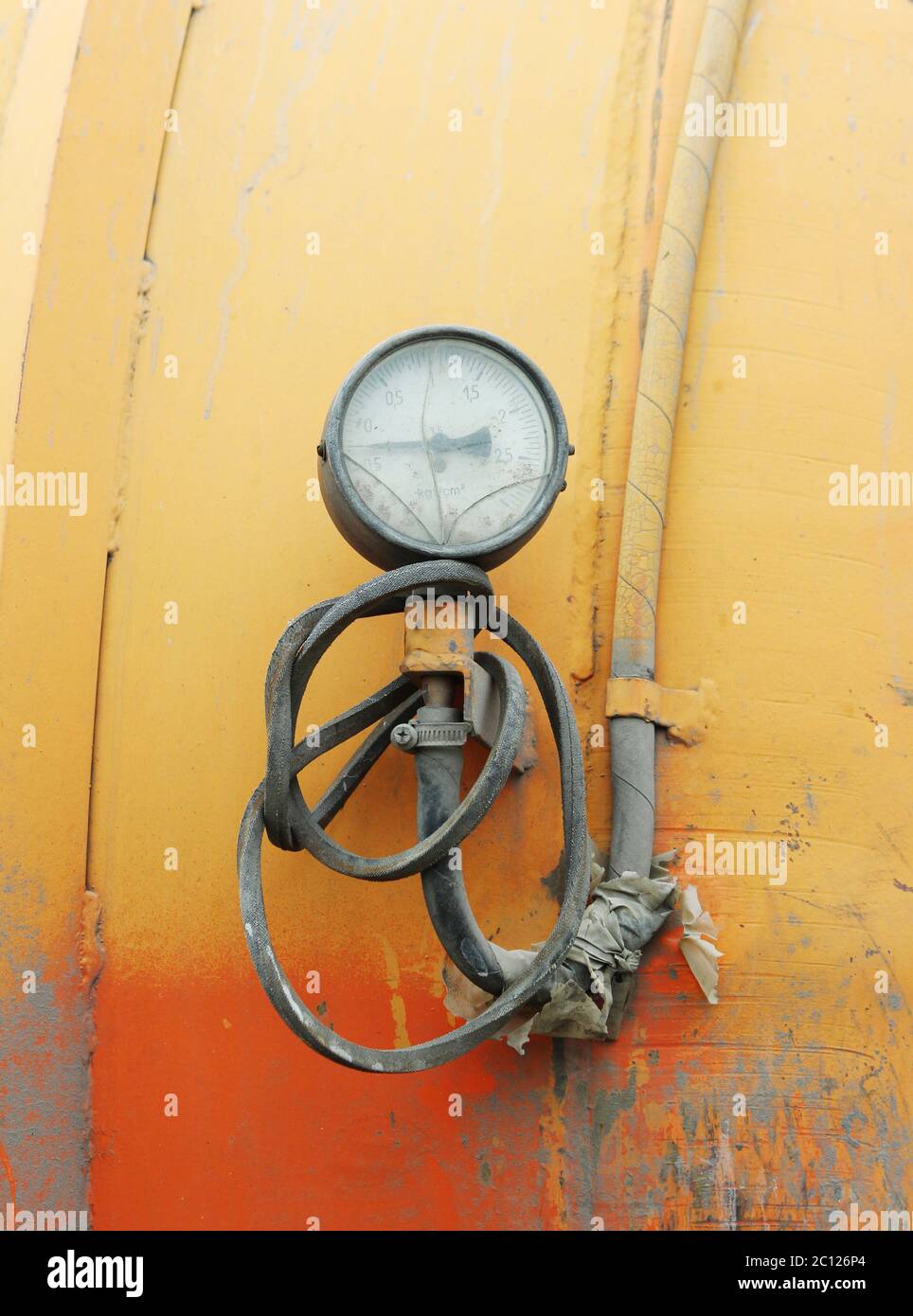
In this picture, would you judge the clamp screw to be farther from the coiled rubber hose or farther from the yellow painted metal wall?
the yellow painted metal wall

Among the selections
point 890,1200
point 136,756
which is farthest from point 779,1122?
point 136,756

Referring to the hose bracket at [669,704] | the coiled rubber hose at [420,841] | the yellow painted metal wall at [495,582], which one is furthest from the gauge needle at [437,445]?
the hose bracket at [669,704]

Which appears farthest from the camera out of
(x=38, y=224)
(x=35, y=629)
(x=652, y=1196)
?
(x=38, y=224)

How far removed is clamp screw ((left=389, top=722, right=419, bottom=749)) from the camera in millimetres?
1778

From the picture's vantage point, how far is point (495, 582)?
2.10 metres

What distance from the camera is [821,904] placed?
1974 mm

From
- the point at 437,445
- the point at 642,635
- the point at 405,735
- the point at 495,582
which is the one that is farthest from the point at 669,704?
the point at 437,445

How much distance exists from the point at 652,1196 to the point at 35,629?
1.36m

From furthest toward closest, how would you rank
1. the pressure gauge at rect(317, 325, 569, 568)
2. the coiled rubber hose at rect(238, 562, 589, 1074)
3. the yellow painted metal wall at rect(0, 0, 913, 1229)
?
the yellow painted metal wall at rect(0, 0, 913, 1229), the pressure gauge at rect(317, 325, 569, 568), the coiled rubber hose at rect(238, 562, 589, 1074)

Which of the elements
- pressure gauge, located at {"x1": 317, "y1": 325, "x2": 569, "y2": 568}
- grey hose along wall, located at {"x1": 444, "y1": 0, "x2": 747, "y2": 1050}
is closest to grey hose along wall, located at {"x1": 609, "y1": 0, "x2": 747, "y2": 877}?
grey hose along wall, located at {"x1": 444, "y1": 0, "x2": 747, "y2": 1050}

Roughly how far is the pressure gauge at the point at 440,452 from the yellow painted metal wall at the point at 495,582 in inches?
12.9

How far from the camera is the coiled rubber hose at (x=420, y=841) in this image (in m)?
1.67

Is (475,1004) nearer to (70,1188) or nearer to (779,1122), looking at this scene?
(779,1122)

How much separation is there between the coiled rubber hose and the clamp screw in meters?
0.11
